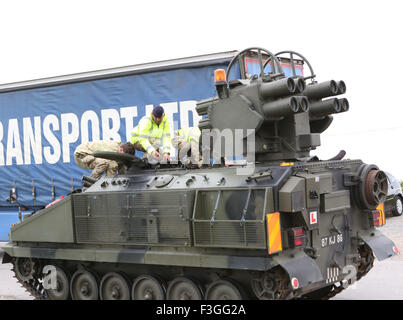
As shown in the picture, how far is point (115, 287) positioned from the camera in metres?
8.84

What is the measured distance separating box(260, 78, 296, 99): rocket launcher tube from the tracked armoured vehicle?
16 mm

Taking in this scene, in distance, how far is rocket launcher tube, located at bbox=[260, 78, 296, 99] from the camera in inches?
308

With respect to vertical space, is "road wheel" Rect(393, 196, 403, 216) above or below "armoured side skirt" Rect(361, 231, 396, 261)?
below

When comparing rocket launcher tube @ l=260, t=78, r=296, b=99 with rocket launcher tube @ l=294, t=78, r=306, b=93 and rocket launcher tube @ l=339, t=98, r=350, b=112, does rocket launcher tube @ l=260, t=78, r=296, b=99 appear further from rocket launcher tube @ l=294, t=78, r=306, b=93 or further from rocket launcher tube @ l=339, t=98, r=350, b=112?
rocket launcher tube @ l=339, t=98, r=350, b=112

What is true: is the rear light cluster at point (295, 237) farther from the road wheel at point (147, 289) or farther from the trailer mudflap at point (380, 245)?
the road wheel at point (147, 289)

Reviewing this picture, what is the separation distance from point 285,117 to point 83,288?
3803 mm

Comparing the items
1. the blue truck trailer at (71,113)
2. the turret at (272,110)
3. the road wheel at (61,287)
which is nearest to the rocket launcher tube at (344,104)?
the turret at (272,110)

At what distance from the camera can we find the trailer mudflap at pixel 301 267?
708 cm

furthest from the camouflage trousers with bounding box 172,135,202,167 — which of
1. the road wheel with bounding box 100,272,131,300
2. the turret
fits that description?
the road wheel with bounding box 100,272,131,300

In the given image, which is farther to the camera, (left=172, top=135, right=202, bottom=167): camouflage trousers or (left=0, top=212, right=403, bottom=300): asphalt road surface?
(left=0, top=212, right=403, bottom=300): asphalt road surface

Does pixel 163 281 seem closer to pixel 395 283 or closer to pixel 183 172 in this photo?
pixel 183 172

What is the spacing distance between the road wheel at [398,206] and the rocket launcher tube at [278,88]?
1225 cm

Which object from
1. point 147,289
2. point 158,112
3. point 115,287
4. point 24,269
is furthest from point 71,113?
point 147,289

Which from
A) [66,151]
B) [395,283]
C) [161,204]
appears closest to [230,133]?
[161,204]
